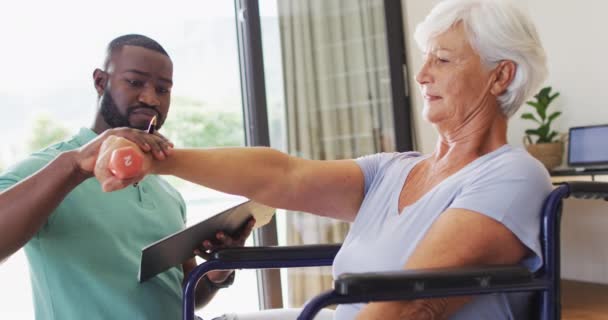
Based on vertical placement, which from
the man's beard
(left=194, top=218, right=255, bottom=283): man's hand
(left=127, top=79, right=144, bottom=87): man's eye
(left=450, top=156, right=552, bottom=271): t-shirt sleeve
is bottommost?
(left=194, top=218, right=255, bottom=283): man's hand

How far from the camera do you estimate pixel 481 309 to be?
1.15 meters

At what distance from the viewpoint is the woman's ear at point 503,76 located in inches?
50.3

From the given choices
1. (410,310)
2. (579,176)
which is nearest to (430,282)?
(410,310)

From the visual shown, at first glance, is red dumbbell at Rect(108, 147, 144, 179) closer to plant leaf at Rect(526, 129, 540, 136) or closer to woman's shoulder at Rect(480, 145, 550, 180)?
woman's shoulder at Rect(480, 145, 550, 180)

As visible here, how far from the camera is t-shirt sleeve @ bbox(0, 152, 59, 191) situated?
3.98 feet

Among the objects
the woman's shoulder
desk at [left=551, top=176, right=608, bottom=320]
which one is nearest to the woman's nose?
the woman's shoulder

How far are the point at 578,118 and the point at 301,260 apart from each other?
3082 mm

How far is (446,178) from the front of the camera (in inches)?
50.4

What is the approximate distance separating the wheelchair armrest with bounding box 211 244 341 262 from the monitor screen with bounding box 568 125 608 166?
2.70 metres

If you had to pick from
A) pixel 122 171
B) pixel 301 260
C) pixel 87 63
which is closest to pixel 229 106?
pixel 87 63

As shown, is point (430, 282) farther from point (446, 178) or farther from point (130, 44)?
point (130, 44)

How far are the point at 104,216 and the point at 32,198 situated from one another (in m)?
0.27

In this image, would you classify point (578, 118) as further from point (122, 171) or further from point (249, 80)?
point (122, 171)

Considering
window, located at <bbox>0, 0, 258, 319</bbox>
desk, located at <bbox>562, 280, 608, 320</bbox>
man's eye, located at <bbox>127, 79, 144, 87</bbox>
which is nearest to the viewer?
man's eye, located at <bbox>127, 79, 144, 87</bbox>
